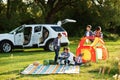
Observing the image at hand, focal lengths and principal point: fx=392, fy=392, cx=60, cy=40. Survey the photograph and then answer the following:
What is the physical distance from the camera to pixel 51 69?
14797 millimetres

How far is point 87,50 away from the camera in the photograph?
676 inches

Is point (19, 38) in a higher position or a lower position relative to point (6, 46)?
higher

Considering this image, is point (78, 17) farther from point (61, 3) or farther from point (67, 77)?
point (67, 77)

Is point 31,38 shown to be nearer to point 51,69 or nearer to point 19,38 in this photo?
point 19,38

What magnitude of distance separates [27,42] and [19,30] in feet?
2.91

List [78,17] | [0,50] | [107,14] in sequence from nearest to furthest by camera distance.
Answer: [0,50] → [107,14] → [78,17]

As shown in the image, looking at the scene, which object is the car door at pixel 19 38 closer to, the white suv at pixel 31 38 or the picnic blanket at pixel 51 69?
the white suv at pixel 31 38

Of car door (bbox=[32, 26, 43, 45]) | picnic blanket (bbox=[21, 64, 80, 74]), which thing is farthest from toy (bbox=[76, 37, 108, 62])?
car door (bbox=[32, 26, 43, 45])

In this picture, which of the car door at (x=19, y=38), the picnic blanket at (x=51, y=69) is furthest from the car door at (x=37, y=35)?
the picnic blanket at (x=51, y=69)

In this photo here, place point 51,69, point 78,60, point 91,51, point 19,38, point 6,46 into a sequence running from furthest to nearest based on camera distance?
1. point 19,38
2. point 6,46
3. point 91,51
4. point 78,60
5. point 51,69

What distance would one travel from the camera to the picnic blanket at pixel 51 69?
14.0 metres

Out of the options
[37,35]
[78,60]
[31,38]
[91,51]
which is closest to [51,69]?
[78,60]

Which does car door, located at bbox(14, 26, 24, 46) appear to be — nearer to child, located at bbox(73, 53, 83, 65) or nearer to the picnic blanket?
child, located at bbox(73, 53, 83, 65)

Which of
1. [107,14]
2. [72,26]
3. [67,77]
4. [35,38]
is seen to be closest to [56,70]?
[67,77]
